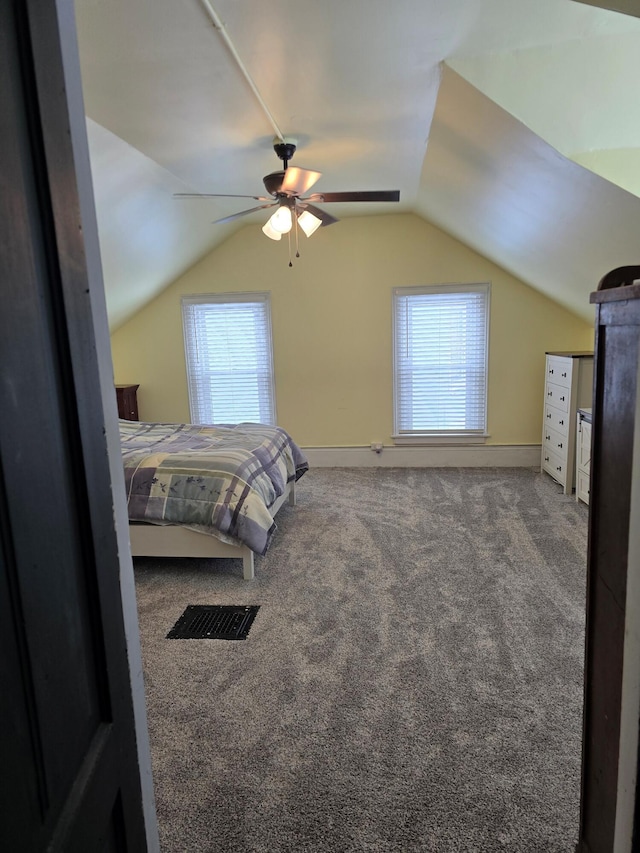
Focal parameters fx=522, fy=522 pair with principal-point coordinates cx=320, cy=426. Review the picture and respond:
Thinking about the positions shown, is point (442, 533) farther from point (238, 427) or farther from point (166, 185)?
point (166, 185)

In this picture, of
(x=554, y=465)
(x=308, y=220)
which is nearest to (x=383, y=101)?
(x=308, y=220)

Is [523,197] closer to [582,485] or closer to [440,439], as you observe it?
[582,485]

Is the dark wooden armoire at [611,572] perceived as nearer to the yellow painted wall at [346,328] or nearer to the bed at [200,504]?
the bed at [200,504]

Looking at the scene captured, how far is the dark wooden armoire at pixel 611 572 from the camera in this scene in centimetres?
106

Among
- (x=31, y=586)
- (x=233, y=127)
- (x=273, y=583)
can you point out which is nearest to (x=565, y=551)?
(x=273, y=583)

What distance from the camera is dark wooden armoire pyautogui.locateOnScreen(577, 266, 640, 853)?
1057 millimetres

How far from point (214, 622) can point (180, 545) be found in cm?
64

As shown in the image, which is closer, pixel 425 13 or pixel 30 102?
pixel 30 102

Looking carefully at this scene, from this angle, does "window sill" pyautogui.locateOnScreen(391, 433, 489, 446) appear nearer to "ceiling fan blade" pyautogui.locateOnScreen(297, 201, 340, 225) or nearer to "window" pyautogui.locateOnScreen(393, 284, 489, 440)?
"window" pyautogui.locateOnScreen(393, 284, 489, 440)

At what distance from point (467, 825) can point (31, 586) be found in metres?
1.66

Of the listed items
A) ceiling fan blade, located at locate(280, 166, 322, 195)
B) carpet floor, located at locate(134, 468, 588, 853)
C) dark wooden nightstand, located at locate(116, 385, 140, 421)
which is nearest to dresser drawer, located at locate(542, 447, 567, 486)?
carpet floor, located at locate(134, 468, 588, 853)

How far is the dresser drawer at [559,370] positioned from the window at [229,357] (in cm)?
283

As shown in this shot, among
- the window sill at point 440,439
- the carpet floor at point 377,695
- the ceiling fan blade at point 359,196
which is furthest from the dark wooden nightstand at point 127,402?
the ceiling fan blade at point 359,196

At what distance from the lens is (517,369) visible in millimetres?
5383
